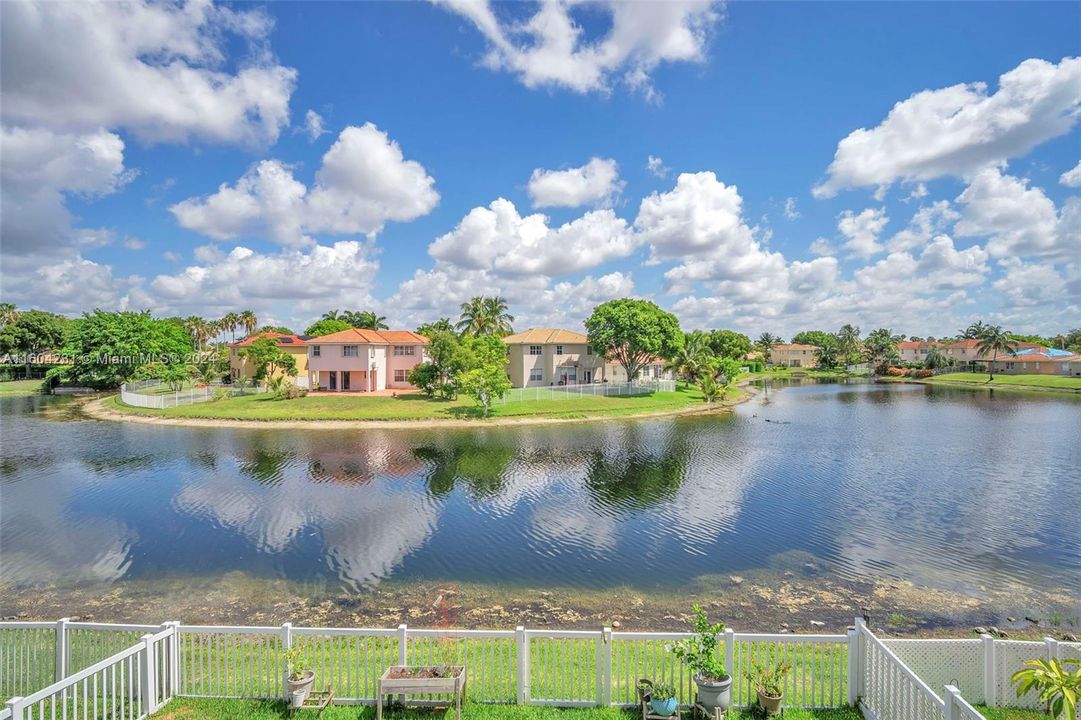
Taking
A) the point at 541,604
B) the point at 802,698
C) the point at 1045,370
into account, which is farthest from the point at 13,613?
the point at 1045,370

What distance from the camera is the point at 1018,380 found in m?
89.5

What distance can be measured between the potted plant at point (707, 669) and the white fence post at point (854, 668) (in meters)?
2.11

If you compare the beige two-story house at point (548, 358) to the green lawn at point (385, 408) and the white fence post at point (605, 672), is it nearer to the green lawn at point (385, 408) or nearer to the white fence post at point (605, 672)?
the green lawn at point (385, 408)

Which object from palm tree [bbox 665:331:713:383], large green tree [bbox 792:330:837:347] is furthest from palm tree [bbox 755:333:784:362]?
palm tree [bbox 665:331:713:383]

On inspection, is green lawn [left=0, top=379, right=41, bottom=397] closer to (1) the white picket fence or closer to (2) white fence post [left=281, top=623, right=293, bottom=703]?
(1) the white picket fence

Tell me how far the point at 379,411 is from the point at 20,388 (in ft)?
213

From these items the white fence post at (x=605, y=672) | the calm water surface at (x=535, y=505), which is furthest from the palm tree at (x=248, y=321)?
the white fence post at (x=605, y=672)

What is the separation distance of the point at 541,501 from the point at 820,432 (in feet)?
95.7

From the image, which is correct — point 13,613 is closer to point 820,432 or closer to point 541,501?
point 541,501

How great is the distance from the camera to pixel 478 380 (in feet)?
154

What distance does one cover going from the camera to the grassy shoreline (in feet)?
148

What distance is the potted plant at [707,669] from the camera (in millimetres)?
7648

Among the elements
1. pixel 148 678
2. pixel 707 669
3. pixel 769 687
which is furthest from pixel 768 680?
pixel 148 678

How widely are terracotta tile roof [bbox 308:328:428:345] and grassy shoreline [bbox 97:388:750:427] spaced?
24.8ft
